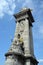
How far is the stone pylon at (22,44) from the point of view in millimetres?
26859

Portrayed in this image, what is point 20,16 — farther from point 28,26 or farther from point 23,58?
point 23,58

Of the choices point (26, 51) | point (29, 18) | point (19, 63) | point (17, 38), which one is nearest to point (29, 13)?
point (29, 18)

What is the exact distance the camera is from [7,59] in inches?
1056

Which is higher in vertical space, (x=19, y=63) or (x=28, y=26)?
(x=28, y=26)

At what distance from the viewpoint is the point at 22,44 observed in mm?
30250

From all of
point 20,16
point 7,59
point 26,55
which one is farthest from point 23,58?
point 20,16

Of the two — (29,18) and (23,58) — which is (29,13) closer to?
(29,18)

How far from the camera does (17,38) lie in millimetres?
31625

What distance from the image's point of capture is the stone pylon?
88.1 feet

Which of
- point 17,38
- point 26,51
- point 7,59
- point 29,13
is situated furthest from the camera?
point 29,13

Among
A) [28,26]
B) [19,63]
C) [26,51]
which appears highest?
[28,26]

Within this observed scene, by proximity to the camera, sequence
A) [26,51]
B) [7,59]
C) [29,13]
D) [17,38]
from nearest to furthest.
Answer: [7,59] → [26,51] → [17,38] → [29,13]

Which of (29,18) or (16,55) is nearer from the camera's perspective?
(16,55)

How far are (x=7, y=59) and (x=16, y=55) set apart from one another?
4.52 ft
